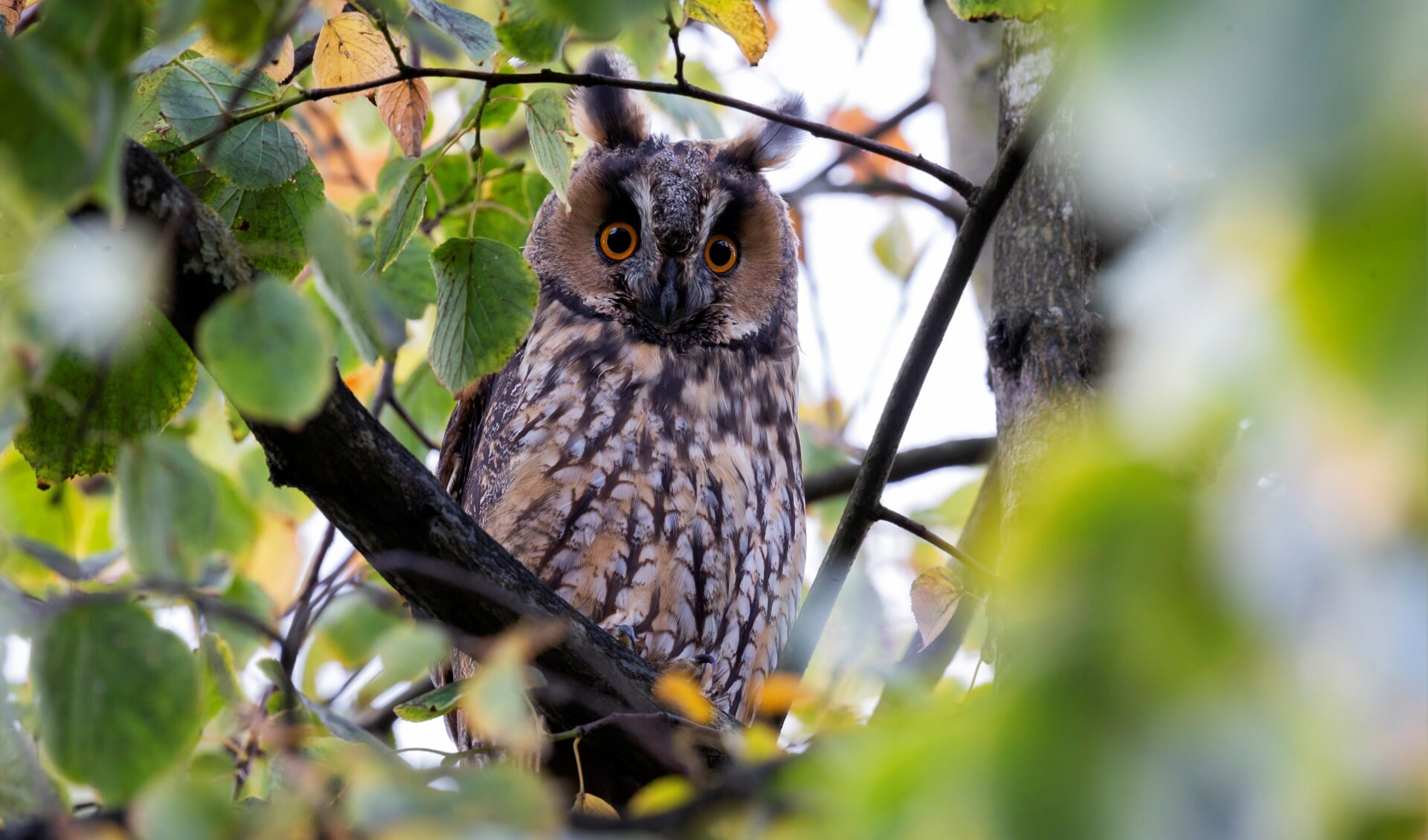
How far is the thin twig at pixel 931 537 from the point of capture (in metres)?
1.86

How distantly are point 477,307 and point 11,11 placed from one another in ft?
3.10

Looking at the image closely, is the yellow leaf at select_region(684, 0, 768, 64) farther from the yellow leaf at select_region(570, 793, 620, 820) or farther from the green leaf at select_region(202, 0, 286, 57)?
the yellow leaf at select_region(570, 793, 620, 820)

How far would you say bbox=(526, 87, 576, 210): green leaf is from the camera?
5.37 ft

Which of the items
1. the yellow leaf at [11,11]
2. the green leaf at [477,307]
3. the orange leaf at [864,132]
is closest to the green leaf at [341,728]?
the green leaf at [477,307]

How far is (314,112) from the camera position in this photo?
439 cm

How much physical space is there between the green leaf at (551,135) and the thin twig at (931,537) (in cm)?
77

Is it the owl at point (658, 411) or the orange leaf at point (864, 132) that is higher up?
the orange leaf at point (864, 132)

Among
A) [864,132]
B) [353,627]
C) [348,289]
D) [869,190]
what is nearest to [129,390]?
[348,289]

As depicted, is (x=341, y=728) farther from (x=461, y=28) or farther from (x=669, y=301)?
(x=669, y=301)

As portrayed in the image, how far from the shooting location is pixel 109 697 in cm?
92

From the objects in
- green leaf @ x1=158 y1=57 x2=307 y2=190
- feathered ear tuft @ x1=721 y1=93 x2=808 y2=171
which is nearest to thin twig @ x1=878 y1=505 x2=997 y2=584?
green leaf @ x1=158 y1=57 x2=307 y2=190

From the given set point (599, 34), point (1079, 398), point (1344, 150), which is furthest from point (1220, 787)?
point (1079, 398)

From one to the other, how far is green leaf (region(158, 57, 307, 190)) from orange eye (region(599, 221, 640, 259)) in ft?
4.39

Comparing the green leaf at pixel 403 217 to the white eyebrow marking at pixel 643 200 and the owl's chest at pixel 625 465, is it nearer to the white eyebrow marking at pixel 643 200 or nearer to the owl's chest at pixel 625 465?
the owl's chest at pixel 625 465
